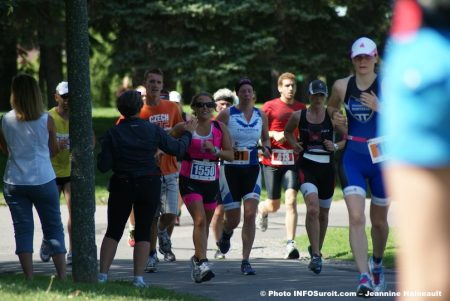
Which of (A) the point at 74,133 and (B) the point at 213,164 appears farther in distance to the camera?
(B) the point at 213,164

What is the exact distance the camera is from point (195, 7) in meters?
28.4

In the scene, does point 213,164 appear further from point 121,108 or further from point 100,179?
point 100,179

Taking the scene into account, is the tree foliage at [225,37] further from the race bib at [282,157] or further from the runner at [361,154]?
the runner at [361,154]

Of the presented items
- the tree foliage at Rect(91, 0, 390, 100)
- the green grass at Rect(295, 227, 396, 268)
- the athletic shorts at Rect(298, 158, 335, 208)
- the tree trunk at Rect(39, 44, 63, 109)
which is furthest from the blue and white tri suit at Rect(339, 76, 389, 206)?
the tree trunk at Rect(39, 44, 63, 109)

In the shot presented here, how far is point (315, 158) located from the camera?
1186 cm

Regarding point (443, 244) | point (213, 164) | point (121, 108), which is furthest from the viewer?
point (213, 164)

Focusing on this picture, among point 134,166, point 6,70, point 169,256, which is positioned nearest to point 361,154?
point 134,166

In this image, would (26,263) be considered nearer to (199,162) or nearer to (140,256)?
(140,256)

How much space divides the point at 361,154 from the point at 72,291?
268 cm

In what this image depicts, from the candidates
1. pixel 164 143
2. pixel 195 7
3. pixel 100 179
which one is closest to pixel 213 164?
pixel 164 143

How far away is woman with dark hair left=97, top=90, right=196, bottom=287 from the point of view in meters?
9.83

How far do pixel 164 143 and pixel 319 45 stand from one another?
68.0ft

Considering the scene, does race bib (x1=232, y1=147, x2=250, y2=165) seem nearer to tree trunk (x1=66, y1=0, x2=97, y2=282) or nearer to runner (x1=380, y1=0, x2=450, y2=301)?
tree trunk (x1=66, y1=0, x2=97, y2=282)

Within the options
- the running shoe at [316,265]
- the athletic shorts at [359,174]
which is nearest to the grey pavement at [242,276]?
the running shoe at [316,265]
